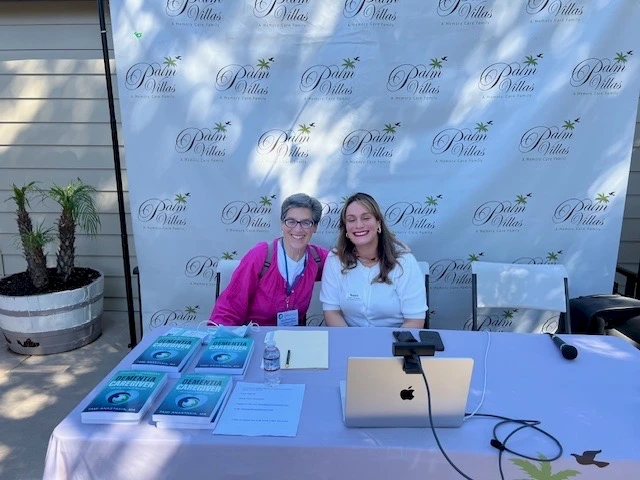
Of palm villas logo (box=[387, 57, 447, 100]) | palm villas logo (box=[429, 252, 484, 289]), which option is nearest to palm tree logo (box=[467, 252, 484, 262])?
palm villas logo (box=[429, 252, 484, 289])

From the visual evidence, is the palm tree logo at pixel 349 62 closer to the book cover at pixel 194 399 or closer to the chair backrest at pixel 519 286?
the chair backrest at pixel 519 286

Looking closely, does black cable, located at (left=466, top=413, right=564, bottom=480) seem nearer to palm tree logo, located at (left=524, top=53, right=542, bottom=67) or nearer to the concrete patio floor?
the concrete patio floor

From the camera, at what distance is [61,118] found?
3490 millimetres

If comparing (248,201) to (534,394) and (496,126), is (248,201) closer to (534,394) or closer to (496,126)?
(496,126)

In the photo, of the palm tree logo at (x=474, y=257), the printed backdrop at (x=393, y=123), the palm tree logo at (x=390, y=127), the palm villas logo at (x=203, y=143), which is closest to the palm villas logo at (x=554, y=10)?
the printed backdrop at (x=393, y=123)

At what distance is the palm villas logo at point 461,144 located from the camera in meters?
2.74

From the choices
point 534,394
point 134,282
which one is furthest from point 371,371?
point 134,282

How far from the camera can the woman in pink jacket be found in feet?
7.54

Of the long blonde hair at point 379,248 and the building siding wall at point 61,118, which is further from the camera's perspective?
the building siding wall at point 61,118

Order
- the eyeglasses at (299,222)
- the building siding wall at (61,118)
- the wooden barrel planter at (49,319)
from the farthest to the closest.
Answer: the building siding wall at (61,118) → the wooden barrel planter at (49,319) → the eyeglasses at (299,222)

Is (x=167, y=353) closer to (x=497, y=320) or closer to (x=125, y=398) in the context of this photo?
(x=125, y=398)

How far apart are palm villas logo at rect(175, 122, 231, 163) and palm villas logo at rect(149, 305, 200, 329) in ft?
3.36

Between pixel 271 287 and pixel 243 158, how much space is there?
962 mm

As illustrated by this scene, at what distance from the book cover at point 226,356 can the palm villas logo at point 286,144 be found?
4.78 ft
